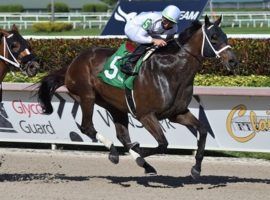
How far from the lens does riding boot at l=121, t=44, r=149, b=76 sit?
7458mm

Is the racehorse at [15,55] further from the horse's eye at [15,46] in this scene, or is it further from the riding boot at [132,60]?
the riding boot at [132,60]

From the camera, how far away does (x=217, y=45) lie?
7121 mm

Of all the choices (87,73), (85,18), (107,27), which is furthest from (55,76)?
(85,18)

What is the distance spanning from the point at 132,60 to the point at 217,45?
3.03 ft

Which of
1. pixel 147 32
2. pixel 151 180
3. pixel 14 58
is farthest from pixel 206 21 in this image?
pixel 14 58

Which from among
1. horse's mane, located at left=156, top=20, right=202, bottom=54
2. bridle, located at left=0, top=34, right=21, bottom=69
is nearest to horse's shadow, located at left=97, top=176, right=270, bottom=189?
horse's mane, located at left=156, top=20, right=202, bottom=54

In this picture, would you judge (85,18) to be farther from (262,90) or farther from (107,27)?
(262,90)

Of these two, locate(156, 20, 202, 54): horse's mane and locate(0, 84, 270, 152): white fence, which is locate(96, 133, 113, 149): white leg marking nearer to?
locate(156, 20, 202, 54): horse's mane

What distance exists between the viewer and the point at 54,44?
37.8 ft

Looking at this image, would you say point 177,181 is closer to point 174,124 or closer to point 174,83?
point 174,83

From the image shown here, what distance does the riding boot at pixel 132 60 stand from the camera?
746 centimetres

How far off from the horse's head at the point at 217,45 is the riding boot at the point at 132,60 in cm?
67

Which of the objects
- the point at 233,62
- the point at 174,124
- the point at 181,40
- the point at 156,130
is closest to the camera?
the point at 233,62

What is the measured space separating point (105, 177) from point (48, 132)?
248cm
